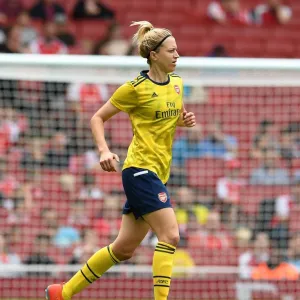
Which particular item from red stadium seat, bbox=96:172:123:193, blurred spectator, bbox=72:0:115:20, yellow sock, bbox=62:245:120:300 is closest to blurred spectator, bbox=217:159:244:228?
red stadium seat, bbox=96:172:123:193

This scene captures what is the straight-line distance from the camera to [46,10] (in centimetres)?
1542

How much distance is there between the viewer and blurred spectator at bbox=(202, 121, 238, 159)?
11.3 meters

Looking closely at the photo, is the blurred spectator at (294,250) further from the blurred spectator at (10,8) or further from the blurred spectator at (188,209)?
the blurred spectator at (10,8)

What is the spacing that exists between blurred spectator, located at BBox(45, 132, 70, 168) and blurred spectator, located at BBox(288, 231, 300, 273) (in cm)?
298

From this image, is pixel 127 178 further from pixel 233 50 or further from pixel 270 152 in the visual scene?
pixel 233 50

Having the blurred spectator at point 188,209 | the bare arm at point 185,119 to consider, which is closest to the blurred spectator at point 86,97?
the blurred spectator at point 188,209

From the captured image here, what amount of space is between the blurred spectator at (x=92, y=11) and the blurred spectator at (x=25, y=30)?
3.40ft

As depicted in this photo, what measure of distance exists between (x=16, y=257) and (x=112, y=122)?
2309 mm

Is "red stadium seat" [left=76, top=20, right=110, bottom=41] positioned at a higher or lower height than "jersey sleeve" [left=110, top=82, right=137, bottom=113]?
higher

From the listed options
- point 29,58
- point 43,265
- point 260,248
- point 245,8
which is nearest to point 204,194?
point 260,248

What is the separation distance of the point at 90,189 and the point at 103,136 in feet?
16.3

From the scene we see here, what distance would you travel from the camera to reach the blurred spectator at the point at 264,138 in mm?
11055

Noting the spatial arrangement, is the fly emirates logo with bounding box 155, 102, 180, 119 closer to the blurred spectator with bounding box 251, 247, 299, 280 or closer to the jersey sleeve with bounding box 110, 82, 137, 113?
the jersey sleeve with bounding box 110, 82, 137, 113

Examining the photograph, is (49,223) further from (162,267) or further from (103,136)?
(162,267)
